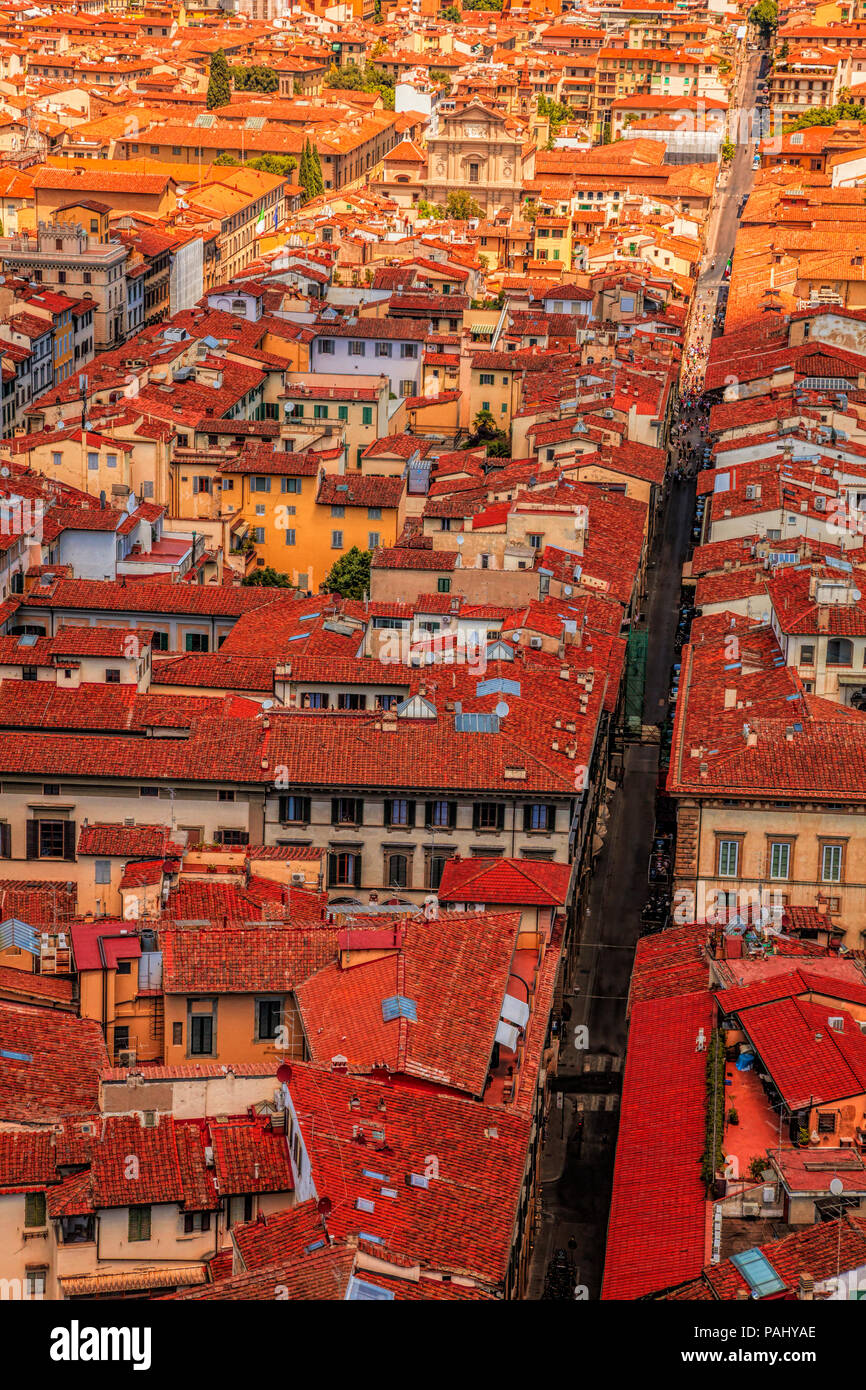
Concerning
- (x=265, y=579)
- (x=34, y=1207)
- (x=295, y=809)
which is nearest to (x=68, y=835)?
(x=295, y=809)

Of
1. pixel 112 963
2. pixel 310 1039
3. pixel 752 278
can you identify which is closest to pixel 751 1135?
pixel 310 1039

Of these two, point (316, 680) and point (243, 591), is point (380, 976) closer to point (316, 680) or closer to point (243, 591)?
point (316, 680)

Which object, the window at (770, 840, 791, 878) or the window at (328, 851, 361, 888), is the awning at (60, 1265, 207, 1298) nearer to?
the window at (328, 851, 361, 888)

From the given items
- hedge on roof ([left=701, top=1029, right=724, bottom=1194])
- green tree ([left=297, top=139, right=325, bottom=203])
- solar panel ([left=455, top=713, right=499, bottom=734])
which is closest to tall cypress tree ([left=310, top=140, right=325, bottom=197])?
green tree ([left=297, top=139, right=325, bottom=203])

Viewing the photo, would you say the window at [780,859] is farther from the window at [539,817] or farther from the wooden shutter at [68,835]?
the wooden shutter at [68,835]
